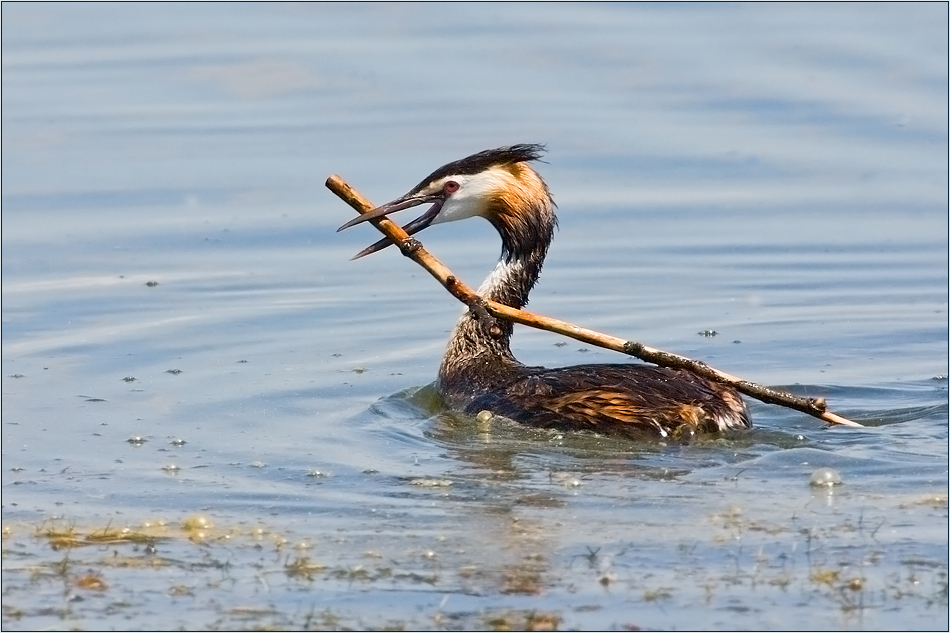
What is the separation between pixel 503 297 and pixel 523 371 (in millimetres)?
672

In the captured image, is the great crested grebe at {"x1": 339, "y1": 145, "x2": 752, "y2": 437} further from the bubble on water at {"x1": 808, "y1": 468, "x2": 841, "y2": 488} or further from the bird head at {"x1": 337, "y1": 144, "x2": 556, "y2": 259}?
the bubble on water at {"x1": 808, "y1": 468, "x2": 841, "y2": 488}

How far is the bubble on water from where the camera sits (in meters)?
7.29

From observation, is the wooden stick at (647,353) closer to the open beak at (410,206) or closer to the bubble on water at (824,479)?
the bubble on water at (824,479)

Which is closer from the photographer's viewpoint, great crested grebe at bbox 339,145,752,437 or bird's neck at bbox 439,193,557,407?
great crested grebe at bbox 339,145,752,437

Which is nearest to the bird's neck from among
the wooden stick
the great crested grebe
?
the great crested grebe

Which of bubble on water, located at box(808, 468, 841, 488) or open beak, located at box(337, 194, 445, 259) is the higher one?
open beak, located at box(337, 194, 445, 259)

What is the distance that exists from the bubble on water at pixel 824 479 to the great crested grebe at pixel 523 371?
1.00 metres

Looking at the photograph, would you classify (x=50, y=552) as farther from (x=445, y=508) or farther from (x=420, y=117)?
(x=420, y=117)

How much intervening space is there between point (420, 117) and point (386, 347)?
5569mm

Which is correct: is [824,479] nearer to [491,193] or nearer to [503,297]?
[503,297]

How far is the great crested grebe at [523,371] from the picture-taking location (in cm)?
834

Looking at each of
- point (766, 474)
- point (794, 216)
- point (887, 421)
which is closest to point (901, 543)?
point (766, 474)

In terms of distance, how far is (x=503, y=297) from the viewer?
9.90 meters

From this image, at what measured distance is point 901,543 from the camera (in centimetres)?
639
